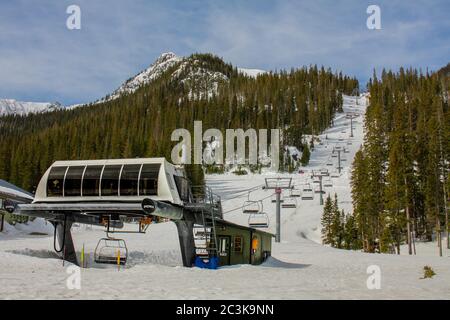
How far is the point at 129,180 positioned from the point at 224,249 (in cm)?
790

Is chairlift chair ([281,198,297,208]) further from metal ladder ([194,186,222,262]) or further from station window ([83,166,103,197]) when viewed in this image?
station window ([83,166,103,197])

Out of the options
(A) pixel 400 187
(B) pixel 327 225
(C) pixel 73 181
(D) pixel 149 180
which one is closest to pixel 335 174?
(B) pixel 327 225

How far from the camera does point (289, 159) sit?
112 metres

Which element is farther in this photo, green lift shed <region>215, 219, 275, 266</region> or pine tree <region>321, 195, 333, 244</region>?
pine tree <region>321, 195, 333, 244</region>

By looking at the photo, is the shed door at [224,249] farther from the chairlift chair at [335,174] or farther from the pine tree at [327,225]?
the chairlift chair at [335,174]

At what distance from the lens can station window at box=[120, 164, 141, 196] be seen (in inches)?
827

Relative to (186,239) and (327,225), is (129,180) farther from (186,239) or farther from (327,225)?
(327,225)

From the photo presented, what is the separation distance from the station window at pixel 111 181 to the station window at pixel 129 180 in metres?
0.26

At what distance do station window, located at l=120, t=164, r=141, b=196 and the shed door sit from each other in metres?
6.91

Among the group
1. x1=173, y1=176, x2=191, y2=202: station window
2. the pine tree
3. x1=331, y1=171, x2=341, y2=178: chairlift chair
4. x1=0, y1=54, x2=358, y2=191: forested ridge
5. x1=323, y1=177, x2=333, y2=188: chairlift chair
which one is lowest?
the pine tree

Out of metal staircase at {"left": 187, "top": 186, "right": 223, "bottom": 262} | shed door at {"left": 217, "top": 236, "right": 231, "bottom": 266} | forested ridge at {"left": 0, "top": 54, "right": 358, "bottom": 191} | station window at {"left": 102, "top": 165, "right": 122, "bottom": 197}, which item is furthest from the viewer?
forested ridge at {"left": 0, "top": 54, "right": 358, "bottom": 191}

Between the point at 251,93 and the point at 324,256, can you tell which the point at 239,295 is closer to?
the point at 324,256

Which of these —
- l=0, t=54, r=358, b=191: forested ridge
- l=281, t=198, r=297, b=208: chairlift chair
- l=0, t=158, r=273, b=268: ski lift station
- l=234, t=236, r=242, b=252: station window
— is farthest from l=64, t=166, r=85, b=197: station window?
l=0, t=54, r=358, b=191: forested ridge
